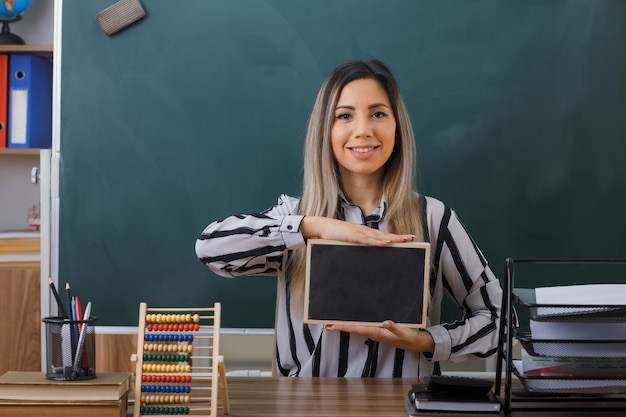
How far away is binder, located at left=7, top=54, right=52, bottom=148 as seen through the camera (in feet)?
10.7

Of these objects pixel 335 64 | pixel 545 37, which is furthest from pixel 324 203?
pixel 545 37

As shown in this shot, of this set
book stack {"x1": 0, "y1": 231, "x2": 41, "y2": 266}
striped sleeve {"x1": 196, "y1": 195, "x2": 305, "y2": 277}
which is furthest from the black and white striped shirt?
book stack {"x1": 0, "y1": 231, "x2": 41, "y2": 266}

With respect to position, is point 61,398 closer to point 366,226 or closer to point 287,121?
point 366,226

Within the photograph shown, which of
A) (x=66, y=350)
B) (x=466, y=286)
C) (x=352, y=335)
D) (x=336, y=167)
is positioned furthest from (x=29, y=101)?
(x=66, y=350)

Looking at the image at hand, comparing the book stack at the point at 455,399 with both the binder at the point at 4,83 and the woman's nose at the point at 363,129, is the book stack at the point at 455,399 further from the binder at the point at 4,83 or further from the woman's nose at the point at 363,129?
the binder at the point at 4,83

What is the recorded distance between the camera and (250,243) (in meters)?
1.97

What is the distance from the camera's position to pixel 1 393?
4.19ft

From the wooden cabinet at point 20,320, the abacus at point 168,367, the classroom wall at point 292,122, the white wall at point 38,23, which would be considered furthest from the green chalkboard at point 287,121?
the abacus at point 168,367

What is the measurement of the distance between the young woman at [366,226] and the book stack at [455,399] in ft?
1.85

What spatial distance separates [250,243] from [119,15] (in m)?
1.03

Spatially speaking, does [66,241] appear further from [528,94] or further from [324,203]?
[528,94]

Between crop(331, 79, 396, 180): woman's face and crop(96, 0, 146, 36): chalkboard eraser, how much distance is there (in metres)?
0.87

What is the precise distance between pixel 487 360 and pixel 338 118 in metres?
1.04

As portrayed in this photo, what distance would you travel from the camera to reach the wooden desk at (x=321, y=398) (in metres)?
1.42
